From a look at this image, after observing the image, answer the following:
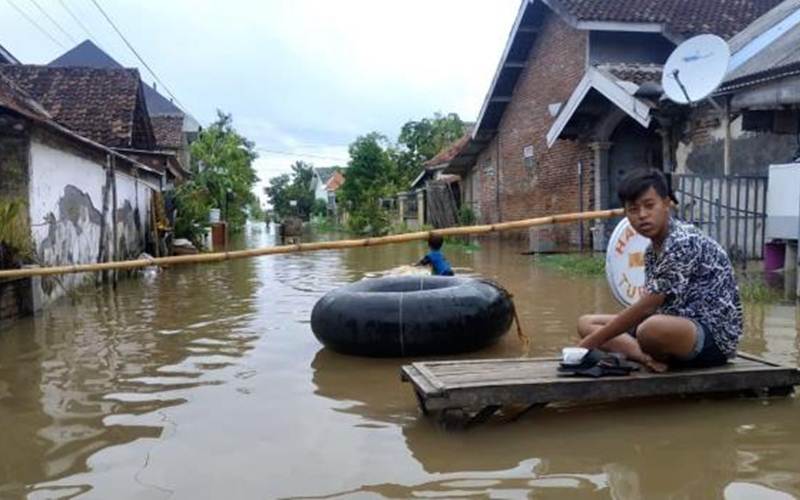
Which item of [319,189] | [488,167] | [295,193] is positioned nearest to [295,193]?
[295,193]

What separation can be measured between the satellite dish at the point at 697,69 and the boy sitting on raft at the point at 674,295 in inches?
265

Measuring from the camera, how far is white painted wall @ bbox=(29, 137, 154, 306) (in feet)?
31.8

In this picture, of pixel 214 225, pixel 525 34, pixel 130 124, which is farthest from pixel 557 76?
pixel 214 225

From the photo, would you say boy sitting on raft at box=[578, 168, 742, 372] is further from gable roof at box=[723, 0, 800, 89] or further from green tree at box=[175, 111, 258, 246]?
green tree at box=[175, 111, 258, 246]

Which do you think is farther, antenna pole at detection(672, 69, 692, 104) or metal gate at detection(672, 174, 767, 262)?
antenna pole at detection(672, 69, 692, 104)

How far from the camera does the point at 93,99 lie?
1862 centimetres

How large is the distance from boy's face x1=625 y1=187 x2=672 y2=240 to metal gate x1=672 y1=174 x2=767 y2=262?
6082mm

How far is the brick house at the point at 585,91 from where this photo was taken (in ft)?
47.4

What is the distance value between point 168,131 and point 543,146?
69.3ft

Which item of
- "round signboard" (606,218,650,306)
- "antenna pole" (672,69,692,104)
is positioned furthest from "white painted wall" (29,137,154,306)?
"antenna pole" (672,69,692,104)

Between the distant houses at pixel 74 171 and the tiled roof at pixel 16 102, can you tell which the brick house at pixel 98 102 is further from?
the tiled roof at pixel 16 102

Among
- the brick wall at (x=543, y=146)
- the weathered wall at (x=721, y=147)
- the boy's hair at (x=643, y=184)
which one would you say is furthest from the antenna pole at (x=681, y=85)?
the boy's hair at (x=643, y=184)

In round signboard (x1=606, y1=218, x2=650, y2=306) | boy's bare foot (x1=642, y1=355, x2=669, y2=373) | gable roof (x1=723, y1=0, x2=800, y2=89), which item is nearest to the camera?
boy's bare foot (x1=642, y1=355, x2=669, y2=373)

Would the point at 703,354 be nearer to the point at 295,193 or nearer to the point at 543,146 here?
the point at 543,146
